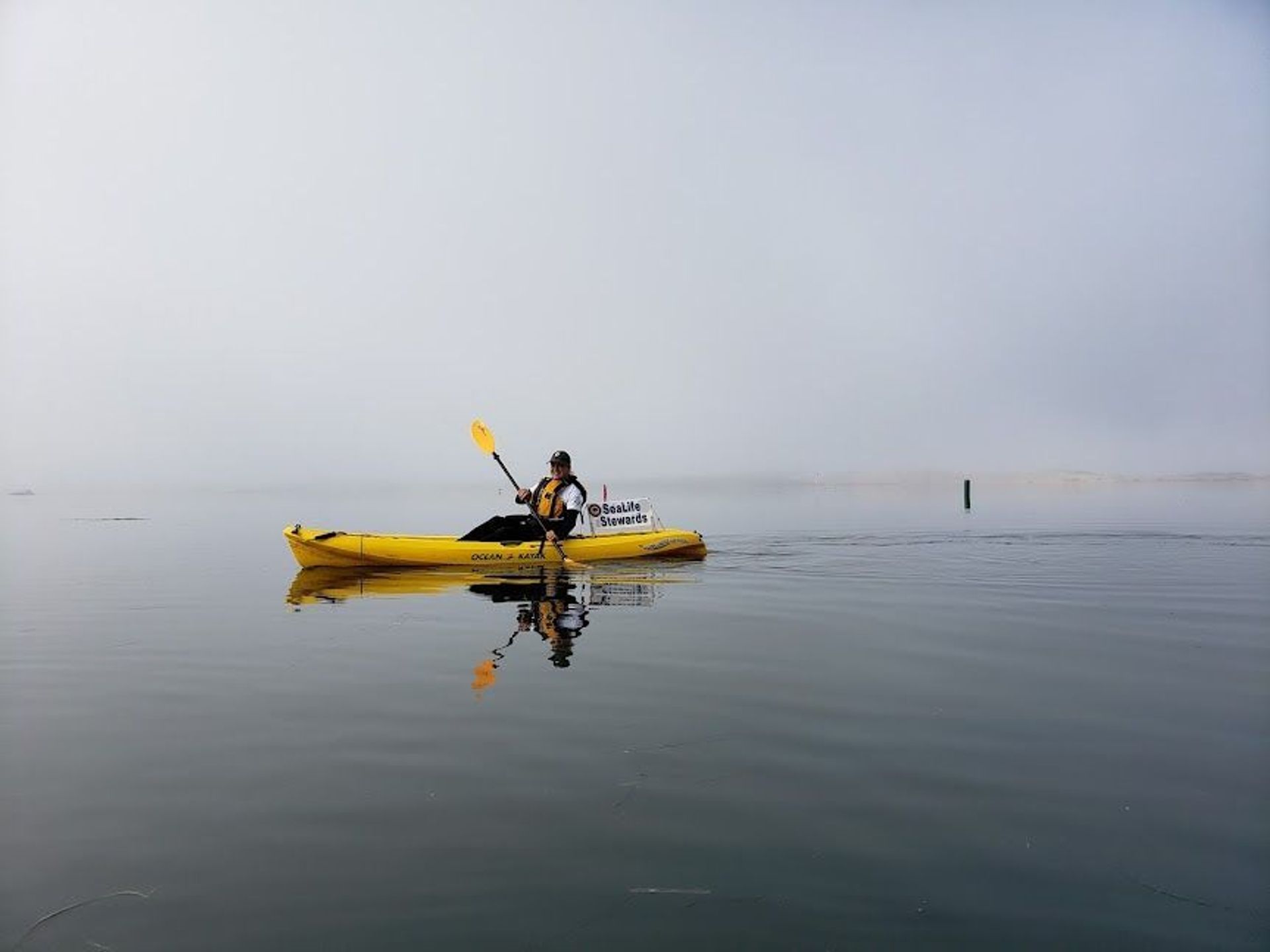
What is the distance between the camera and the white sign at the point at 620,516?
19.1 meters

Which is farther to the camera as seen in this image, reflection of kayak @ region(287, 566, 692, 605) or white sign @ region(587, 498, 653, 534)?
white sign @ region(587, 498, 653, 534)

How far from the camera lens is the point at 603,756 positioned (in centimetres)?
561

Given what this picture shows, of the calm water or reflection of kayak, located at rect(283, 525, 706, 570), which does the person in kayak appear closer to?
reflection of kayak, located at rect(283, 525, 706, 570)

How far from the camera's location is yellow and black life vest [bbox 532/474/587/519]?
18.0 meters

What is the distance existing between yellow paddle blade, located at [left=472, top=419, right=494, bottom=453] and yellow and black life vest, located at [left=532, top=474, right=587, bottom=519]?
231cm

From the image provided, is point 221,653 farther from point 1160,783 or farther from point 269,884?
point 1160,783

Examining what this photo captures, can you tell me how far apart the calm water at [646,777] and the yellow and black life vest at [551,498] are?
579cm

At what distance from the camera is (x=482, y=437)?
1995cm

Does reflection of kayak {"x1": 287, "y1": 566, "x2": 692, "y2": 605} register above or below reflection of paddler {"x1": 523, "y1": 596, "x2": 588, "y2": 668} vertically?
above

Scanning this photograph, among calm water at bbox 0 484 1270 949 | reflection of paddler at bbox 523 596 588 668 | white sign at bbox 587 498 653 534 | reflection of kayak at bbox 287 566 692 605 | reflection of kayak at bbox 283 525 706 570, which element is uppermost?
white sign at bbox 587 498 653 534

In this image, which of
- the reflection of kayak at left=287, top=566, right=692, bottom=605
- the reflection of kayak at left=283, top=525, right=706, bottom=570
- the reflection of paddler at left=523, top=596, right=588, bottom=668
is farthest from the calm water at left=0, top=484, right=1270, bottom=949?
the reflection of kayak at left=283, top=525, right=706, bottom=570

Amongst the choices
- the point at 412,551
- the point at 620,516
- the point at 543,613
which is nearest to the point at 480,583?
the point at 412,551

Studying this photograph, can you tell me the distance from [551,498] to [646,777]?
42.9ft

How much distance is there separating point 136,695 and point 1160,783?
866 cm
